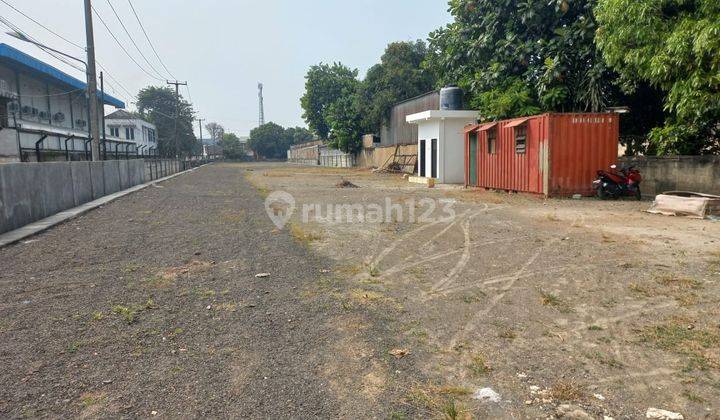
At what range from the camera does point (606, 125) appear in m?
14.7

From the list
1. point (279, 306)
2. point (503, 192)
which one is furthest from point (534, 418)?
point (503, 192)

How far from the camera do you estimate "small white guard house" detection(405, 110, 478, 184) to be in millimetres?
23219

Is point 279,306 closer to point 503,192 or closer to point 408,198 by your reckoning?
point 408,198

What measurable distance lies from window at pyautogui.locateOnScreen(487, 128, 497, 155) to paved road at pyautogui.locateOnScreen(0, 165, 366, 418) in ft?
38.9

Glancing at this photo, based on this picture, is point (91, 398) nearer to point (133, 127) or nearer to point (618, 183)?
point (618, 183)

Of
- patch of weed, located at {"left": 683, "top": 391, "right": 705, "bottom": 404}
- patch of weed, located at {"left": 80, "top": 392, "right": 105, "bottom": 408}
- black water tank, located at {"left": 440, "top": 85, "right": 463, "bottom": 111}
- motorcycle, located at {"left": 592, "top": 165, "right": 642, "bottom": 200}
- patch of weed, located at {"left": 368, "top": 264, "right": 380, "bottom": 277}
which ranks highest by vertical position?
black water tank, located at {"left": 440, "top": 85, "right": 463, "bottom": 111}

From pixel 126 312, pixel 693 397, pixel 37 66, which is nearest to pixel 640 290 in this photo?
pixel 693 397

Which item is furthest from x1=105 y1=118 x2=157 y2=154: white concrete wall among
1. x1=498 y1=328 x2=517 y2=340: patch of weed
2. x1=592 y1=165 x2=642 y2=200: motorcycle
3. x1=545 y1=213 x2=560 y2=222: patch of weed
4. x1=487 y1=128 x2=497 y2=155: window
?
x1=498 y1=328 x2=517 y2=340: patch of weed

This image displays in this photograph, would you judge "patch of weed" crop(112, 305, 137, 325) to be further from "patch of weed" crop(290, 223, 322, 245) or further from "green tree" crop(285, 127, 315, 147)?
"green tree" crop(285, 127, 315, 147)

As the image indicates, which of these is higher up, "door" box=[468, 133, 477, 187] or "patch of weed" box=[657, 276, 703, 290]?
"door" box=[468, 133, 477, 187]

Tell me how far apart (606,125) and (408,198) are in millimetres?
6422

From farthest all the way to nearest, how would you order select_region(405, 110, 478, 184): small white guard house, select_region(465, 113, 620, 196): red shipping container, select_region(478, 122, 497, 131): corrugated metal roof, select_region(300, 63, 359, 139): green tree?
1. select_region(300, 63, 359, 139): green tree
2. select_region(405, 110, 478, 184): small white guard house
3. select_region(478, 122, 497, 131): corrugated metal roof
4. select_region(465, 113, 620, 196): red shipping container

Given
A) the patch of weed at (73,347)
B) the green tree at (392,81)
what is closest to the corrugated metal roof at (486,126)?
the patch of weed at (73,347)

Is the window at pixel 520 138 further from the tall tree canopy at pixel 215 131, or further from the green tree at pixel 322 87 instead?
the tall tree canopy at pixel 215 131
